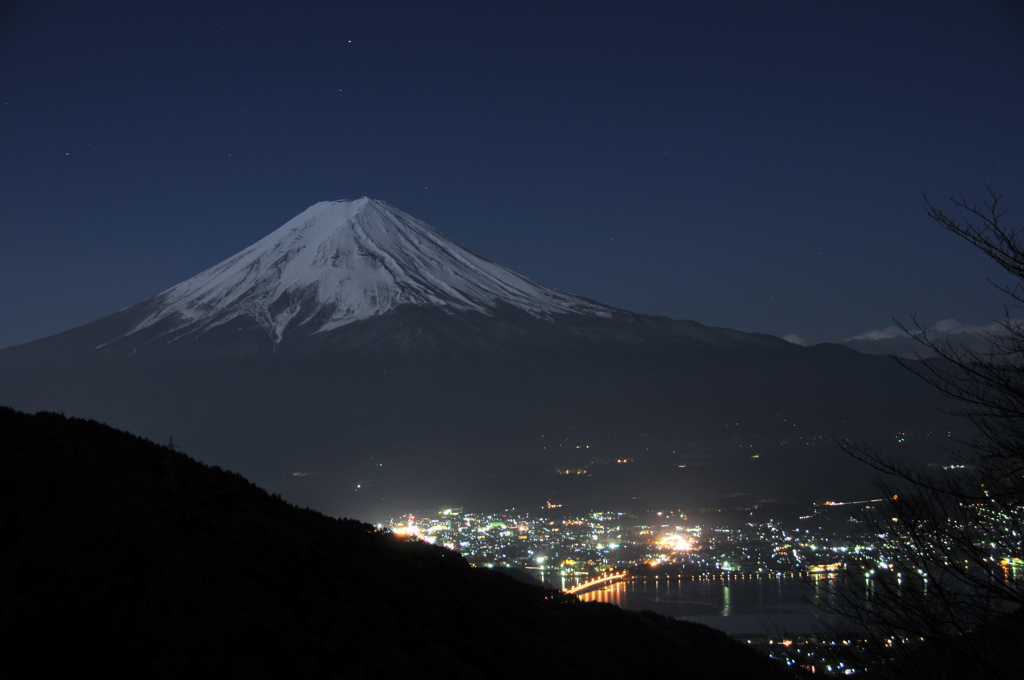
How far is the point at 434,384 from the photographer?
14762 cm

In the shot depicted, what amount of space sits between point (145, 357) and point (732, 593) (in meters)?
140

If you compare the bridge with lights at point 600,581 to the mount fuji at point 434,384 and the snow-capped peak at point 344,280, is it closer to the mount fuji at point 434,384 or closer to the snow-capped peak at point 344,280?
the mount fuji at point 434,384

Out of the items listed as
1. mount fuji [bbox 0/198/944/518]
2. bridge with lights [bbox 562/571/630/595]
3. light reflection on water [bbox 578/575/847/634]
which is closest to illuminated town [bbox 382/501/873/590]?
bridge with lights [bbox 562/571/630/595]

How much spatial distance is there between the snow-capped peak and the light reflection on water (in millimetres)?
127816

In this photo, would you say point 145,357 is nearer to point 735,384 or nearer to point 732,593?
point 735,384

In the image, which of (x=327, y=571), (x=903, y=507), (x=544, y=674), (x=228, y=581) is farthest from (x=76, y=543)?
(x=903, y=507)

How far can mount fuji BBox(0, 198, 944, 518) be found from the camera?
110000mm

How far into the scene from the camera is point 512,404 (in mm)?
142000

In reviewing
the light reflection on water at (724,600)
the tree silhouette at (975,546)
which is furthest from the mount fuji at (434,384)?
the tree silhouette at (975,546)

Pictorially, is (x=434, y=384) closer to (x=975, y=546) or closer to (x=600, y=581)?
(x=600, y=581)

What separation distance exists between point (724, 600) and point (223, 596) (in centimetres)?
2741

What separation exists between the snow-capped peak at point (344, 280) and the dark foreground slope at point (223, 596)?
14511 centimetres

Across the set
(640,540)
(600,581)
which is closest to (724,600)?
(600,581)

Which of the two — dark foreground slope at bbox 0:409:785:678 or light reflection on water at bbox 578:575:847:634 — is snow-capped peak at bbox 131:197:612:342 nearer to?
light reflection on water at bbox 578:575:847:634
